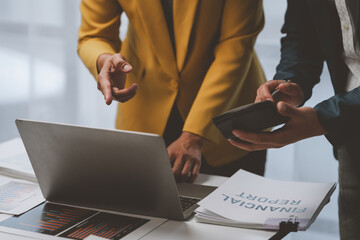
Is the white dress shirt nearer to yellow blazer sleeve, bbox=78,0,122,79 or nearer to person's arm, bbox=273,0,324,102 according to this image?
person's arm, bbox=273,0,324,102

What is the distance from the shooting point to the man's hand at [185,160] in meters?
1.65

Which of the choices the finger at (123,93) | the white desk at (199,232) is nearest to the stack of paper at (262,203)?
the white desk at (199,232)

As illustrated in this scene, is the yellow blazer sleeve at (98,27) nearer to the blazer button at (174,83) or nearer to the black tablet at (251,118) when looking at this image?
the blazer button at (174,83)

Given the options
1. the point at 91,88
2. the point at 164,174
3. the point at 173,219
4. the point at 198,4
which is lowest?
the point at 91,88

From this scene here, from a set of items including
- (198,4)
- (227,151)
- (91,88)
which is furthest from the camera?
(91,88)

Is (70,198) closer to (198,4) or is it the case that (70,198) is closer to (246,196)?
(246,196)

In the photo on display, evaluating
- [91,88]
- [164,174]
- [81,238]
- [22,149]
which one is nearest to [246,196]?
[164,174]

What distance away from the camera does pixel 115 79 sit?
1.68 meters

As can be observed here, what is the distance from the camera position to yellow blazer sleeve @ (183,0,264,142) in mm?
1733

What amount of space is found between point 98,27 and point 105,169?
2.24 feet

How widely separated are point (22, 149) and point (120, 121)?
337 mm

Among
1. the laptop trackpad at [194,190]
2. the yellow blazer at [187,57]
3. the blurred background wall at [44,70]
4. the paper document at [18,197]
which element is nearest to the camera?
the paper document at [18,197]

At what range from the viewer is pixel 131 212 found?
1.42m

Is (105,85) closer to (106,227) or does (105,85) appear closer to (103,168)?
(103,168)
